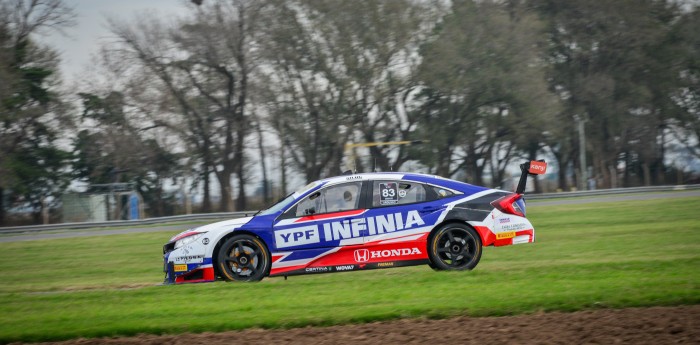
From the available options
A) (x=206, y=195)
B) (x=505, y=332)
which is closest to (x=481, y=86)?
(x=206, y=195)

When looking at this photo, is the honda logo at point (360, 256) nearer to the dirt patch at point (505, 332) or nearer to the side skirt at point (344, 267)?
the side skirt at point (344, 267)

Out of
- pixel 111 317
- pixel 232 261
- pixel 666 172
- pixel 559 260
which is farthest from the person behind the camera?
pixel 666 172

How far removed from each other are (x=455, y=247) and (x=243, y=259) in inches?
113

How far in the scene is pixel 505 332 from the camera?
8219 mm

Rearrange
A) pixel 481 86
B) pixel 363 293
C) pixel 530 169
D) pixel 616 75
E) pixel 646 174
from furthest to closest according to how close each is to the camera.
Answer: pixel 616 75 → pixel 646 174 → pixel 481 86 → pixel 530 169 → pixel 363 293

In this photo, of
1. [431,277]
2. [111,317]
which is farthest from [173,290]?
[431,277]

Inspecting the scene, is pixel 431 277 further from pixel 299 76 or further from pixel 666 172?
pixel 666 172

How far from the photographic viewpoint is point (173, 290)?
1197 centimetres

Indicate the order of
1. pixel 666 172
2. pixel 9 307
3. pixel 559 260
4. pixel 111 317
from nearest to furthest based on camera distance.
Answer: pixel 111 317
pixel 9 307
pixel 559 260
pixel 666 172

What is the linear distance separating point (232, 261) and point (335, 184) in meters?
1.75

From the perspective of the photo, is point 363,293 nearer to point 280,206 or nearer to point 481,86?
point 280,206

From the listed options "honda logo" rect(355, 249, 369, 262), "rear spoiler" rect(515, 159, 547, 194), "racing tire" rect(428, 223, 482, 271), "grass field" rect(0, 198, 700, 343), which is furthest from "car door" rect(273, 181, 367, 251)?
"rear spoiler" rect(515, 159, 547, 194)

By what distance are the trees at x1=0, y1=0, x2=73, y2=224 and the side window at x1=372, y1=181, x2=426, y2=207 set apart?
3608 centimetres

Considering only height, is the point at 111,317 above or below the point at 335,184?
below
